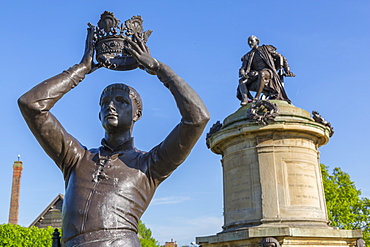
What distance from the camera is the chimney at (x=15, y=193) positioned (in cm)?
5350

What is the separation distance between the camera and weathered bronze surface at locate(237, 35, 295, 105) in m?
15.4

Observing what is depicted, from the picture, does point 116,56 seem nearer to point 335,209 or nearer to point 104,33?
point 104,33

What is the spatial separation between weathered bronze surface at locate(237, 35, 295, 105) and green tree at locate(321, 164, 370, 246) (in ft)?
43.1

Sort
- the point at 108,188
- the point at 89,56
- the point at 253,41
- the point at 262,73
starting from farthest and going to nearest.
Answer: the point at 253,41 < the point at 262,73 < the point at 89,56 < the point at 108,188

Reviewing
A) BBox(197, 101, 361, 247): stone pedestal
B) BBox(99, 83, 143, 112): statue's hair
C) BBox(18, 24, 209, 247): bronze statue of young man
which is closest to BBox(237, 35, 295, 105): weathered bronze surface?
BBox(197, 101, 361, 247): stone pedestal

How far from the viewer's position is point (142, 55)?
11.4ft

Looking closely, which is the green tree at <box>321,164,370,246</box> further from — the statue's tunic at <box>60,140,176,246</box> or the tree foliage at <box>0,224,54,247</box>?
the statue's tunic at <box>60,140,176,246</box>

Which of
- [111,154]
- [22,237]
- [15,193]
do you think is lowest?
[111,154]

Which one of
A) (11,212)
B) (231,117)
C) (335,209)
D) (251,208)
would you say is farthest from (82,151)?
(11,212)

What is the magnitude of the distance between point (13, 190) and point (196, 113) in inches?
2237

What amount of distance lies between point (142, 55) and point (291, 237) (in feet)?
30.3

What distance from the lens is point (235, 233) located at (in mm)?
12094

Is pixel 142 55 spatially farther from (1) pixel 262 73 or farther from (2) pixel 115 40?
(1) pixel 262 73

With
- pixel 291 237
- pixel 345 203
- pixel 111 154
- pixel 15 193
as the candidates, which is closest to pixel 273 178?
pixel 291 237
